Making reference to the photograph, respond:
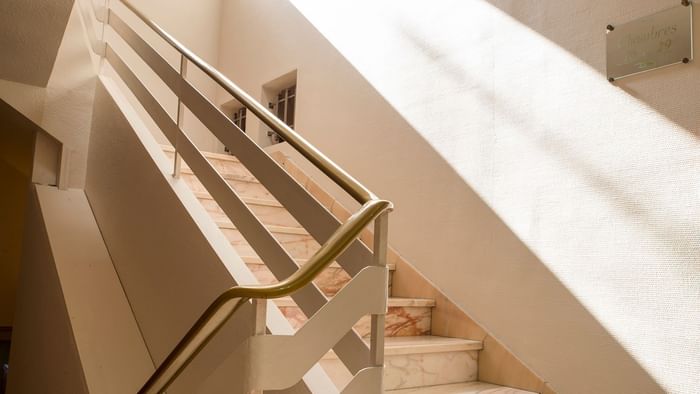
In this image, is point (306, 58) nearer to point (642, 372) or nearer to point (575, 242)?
point (575, 242)

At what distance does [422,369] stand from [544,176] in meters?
1.00

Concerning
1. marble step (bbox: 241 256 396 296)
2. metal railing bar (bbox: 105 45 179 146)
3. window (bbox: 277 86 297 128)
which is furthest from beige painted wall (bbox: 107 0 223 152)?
marble step (bbox: 241 256 396 296)

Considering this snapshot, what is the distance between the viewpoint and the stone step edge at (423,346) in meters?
2.48

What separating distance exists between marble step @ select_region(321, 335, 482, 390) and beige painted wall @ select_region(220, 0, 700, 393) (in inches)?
8.0

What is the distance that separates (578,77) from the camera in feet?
8.45

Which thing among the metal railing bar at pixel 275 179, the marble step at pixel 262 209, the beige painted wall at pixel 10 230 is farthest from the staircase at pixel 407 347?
the beige painted wall at pixel 10 230

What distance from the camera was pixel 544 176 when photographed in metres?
2.67

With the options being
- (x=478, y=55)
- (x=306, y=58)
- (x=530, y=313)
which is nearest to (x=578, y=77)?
(x=478, y=55)

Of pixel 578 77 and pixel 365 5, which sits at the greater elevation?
pixel 365 5

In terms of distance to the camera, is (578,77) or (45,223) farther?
(45,223)

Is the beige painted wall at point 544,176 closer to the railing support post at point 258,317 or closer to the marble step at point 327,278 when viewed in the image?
the marble step at point 327,278

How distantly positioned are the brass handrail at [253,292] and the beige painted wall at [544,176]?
129 cm

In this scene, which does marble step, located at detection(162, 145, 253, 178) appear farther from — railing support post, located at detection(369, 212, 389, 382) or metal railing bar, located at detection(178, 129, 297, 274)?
railing support post, located at detection(369, 212, 389, 382)

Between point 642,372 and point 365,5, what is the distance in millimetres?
2799
